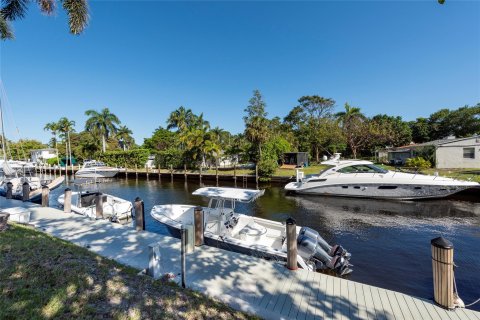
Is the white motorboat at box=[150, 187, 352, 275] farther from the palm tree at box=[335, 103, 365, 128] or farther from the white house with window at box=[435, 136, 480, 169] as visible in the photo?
the palm tree at box=[335, 103, 365, 128]

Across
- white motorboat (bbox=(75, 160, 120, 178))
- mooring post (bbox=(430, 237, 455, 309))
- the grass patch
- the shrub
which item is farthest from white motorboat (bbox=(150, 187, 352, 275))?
white motorboat (bbox=(75, 160, 120, 178))

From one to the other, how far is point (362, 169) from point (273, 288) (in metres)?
15.9

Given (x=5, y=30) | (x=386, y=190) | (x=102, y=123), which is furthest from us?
(x=102, y=123)

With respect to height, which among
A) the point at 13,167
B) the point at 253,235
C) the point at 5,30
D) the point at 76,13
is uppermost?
the point at 5,30

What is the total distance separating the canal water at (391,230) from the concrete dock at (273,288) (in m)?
2.67

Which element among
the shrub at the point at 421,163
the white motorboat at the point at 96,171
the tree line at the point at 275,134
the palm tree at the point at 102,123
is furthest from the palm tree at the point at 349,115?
the palm tree at the point at 102,123

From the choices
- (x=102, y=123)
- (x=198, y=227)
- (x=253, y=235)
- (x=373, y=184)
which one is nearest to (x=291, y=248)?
(x=198, y=227)

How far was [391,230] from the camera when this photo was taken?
35.3 ft

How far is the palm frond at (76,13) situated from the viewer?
1174cm

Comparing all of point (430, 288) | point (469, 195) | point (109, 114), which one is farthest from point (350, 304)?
point (109, 114)

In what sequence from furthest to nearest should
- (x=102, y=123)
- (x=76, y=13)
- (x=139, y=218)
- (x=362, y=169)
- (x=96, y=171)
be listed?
(x=102, y=123) → (x=96, y=171) → (x=362, y=169) → (x=76, y=13) → (x=139, y=218)

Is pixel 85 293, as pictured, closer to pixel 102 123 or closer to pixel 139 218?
pixel 139 218

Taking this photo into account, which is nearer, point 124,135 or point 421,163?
point 421,163

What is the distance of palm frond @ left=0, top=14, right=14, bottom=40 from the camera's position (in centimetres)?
1290
